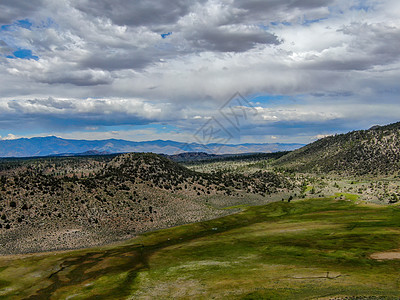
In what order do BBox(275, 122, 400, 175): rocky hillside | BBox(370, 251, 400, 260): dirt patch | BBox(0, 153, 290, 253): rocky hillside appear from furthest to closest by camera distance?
BBox(275, 122, 400, 175): rocky hillside
BBox(0, 153, 290, 253): rocky hillside
BBox(370, 251, 400, 260): dirt patch

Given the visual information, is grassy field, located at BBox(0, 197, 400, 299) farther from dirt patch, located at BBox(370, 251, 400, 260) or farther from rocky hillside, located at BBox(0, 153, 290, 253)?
rocky hillside, located at BBox(0, 153, 290, 253)

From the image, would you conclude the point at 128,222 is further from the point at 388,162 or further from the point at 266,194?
the point at 388,162

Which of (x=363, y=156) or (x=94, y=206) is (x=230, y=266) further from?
(x=363, y=156)

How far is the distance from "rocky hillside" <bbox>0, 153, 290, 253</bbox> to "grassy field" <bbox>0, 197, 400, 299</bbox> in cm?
645

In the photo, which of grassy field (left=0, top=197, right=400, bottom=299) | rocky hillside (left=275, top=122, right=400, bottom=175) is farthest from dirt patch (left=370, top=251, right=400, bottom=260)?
rocky hillside (left=275, top=122, right=400, bottom=175)

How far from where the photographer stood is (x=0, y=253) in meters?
47.4

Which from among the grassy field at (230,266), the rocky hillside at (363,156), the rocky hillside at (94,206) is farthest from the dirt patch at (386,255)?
the rocky hillside at (363,156)

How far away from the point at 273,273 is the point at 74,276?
964 inches

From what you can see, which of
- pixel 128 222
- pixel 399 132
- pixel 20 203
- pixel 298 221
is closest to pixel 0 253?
pixel 20 203

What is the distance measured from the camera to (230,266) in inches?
1532

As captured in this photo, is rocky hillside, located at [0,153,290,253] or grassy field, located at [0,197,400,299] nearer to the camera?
grassy field, located at [0,197,400,299]

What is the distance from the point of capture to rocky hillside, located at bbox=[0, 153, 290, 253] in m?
54.3

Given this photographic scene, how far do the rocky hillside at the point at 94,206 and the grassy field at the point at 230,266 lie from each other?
645 cm

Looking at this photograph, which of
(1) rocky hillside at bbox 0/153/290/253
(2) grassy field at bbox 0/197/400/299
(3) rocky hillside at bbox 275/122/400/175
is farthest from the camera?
(3) rocky hillside at bbox 275/122/400/175
